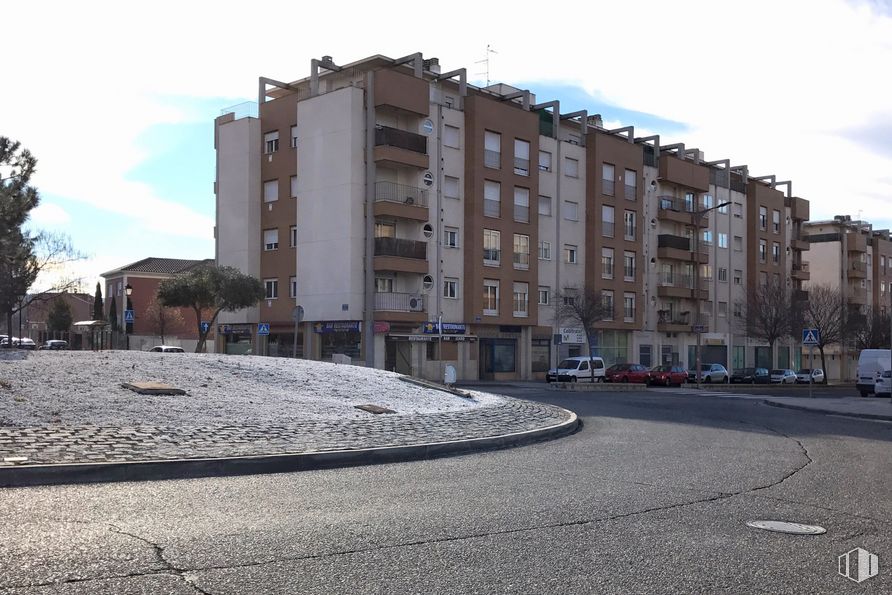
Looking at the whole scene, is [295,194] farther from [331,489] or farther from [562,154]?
[331,489]

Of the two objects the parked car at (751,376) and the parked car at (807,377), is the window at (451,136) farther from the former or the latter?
the parked car at (807,377)

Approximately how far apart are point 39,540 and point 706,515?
531 centimetres

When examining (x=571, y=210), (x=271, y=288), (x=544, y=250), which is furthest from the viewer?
(x=571, y=210)

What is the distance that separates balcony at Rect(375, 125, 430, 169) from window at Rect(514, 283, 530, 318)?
1027 cm

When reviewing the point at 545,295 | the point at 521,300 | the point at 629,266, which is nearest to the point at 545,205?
the point at 545,295

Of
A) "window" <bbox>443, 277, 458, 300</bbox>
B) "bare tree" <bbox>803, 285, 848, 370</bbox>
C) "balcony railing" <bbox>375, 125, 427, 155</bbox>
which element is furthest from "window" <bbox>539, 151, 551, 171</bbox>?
"bare tree" <bbox>803, 285, 848, 370</bbox>

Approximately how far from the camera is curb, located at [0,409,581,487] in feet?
29.7

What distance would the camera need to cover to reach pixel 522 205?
5444cm

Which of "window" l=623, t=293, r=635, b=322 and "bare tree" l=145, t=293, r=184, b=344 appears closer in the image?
"window" l=623, t=293, r=635, b=322

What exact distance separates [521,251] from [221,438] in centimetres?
4315

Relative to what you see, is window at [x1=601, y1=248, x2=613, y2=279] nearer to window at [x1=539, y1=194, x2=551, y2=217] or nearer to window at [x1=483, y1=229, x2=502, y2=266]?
window at [x1=539, y1=194, x2=551, y2=217]

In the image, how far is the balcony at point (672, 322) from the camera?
6486 cm

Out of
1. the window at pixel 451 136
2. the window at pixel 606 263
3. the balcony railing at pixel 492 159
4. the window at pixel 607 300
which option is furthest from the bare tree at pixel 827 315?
the window at pixel 451 136

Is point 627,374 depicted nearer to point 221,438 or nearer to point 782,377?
point 782,377
